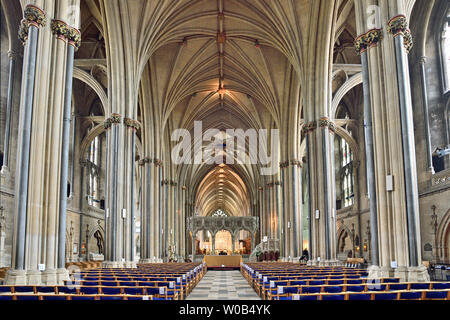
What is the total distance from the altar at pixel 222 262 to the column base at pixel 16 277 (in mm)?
23839

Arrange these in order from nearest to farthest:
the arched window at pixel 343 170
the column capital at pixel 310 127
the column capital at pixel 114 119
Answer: the column capital at pixel 114 119, the column capital at pixel 310 127, the arched window at pixel 343 170

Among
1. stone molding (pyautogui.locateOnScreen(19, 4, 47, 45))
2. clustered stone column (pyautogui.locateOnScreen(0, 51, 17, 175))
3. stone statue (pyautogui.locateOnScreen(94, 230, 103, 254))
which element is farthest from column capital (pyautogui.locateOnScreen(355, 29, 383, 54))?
stone statue (pyautogui.locateOnScreen(94, 230, 103, 254))

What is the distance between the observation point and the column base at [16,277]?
10.9 metres

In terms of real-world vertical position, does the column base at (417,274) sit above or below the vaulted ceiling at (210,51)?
below

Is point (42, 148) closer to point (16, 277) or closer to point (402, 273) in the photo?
point (16, 277)

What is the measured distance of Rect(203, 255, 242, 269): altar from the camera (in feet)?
112

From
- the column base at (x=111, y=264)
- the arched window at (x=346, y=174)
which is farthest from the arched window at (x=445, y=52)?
the column base at (x=111, y=264)

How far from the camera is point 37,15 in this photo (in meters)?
12.4

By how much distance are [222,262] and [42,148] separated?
2439 cm

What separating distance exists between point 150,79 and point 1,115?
472 inches

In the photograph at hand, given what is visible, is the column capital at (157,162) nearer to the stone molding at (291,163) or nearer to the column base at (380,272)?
the stone molding at (291,163)

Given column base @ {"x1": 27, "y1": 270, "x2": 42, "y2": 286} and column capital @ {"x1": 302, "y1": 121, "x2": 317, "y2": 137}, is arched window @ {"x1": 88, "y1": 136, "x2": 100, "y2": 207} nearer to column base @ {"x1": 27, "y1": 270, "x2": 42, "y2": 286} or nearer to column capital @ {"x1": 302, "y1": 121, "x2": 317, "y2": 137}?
column capital @ {"x1": 302, "y1": 121, "x2": 317, "y2": 137}

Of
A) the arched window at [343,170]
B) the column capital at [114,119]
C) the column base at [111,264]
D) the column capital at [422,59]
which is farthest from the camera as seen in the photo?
the arched window at [343,170]

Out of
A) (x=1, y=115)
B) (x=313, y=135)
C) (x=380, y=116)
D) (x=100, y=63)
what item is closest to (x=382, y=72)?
(x=380, y=116)
